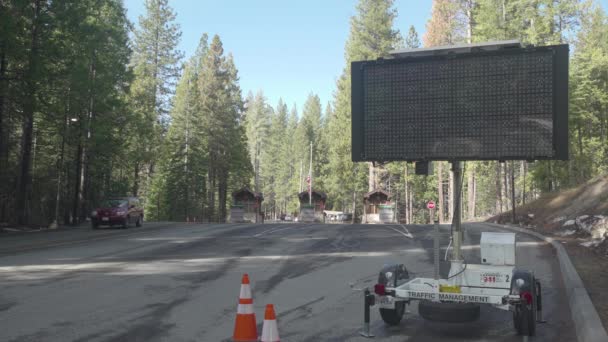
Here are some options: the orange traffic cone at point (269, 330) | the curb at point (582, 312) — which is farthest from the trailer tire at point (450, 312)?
the orange traffic cone at point (269, 330)

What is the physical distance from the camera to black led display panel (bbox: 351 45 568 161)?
6145 millimetres

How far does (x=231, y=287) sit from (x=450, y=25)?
47088mm

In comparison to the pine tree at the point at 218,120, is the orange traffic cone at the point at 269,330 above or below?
below

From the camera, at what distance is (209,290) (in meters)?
9.97

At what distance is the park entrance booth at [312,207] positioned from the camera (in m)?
53.1

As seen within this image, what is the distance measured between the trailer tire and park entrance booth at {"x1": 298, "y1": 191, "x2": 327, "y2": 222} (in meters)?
46.3

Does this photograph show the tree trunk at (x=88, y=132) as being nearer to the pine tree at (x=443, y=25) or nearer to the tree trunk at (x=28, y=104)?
the tree trunk at (x=28, y=104)

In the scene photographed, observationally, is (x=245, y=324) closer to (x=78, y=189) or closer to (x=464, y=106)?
(x=464, y=106)

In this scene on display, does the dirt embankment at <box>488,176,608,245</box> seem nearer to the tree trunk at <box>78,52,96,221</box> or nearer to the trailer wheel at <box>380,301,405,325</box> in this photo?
→ the trailer wheel at <box>380,301,405,325</box>

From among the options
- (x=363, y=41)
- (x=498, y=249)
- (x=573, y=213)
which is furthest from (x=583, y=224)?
(x=363, y=41)

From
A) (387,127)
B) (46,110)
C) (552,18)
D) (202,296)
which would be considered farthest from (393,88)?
(552,18)

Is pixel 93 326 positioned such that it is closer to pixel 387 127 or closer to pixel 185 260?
pixel 387 127

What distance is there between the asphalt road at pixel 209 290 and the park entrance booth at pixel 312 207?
34272 mm

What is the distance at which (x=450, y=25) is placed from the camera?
5150 centimetres
